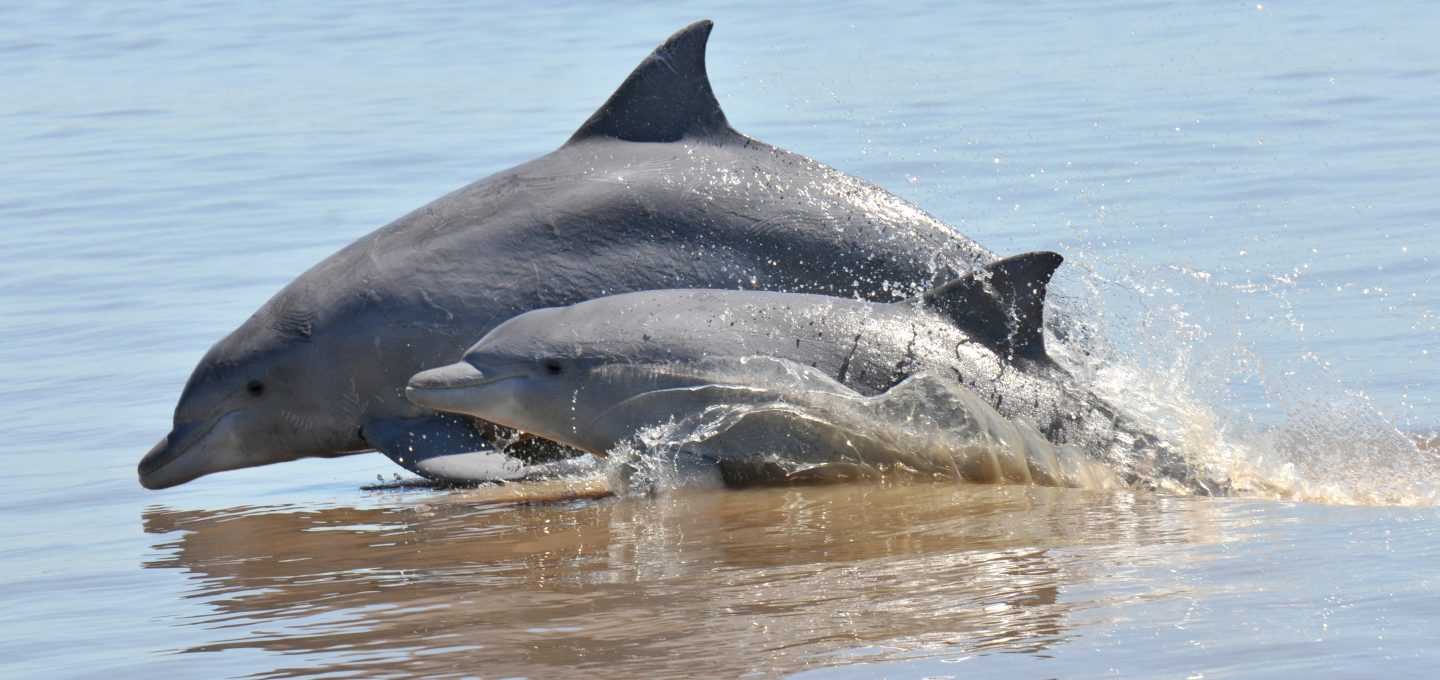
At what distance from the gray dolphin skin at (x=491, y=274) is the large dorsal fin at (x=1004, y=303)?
3.81ft

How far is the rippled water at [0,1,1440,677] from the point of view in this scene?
6.34 m

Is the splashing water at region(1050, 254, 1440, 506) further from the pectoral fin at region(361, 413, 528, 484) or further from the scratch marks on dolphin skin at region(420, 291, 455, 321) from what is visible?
the scratch marks on dolphin skin at region(420, 291, 455, 321)

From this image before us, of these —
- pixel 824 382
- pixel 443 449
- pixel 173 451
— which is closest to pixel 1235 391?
pixel 824 382

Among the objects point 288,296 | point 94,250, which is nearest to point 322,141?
point 94,250

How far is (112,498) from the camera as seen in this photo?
10336mm

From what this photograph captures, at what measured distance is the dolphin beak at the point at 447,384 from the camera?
9461 millimetres

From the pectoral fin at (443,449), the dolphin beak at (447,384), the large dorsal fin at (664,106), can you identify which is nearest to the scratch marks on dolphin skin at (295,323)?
the pectoral fin at (443,449)

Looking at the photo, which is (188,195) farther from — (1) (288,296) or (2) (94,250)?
(1) (288,296)

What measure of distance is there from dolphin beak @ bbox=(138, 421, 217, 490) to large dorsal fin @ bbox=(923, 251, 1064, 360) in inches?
158

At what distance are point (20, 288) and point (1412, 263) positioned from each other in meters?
10.4

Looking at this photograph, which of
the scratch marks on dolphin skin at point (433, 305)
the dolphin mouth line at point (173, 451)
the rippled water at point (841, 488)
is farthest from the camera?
the scratch marks on dolphin skin at point (433, 305)

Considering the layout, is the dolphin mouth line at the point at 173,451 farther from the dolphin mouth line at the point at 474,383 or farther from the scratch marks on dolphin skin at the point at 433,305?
the dolphin mouth line at the point at 474,383

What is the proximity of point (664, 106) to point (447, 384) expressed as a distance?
8.99 feet

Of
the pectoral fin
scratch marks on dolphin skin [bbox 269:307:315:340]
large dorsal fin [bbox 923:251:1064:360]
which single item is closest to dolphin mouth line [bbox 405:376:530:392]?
the pectoral fin
